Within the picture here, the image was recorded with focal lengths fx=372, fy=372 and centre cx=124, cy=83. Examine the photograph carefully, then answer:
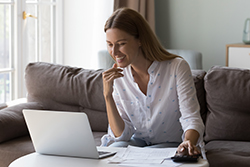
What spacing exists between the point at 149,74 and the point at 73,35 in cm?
241

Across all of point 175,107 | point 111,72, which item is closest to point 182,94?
point 175,107

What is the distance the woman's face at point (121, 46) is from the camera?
160cm

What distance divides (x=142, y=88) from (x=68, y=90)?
0.75 m

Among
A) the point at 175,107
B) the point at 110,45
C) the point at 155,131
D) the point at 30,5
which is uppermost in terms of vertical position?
the point at 30,5

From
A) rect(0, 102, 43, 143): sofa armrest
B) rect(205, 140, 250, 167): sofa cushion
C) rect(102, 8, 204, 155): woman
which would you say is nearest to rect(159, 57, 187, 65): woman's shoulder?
rect(102, 8, 204, 155): woman

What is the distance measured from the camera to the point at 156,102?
1.68m

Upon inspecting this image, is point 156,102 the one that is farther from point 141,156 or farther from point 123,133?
point 141,156

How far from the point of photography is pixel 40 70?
2434 millimetres

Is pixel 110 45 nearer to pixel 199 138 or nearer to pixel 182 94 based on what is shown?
pixel 182 94

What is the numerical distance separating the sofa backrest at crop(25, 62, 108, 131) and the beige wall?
6.71ft

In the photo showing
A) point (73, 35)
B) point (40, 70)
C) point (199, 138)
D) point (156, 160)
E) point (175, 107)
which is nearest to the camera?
point (156, 160)

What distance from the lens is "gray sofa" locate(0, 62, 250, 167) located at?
1.96 m

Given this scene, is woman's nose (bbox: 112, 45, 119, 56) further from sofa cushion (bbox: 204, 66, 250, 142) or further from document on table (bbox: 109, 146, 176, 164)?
sofa cushion (bbox: 204, 66, 250, 142)

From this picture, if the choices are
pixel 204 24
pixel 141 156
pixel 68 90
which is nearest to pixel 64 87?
pixel 68 90
